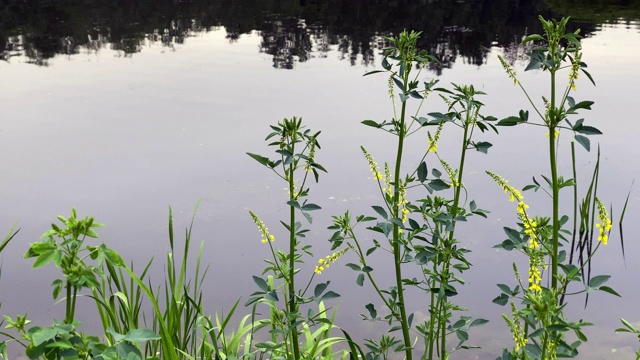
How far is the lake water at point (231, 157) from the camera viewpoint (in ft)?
11.1

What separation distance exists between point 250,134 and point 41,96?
84.2 inches

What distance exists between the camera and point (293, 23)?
10836mm

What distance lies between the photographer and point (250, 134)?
209 inches

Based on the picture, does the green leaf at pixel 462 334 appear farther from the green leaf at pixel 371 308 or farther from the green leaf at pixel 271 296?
the green leaf at pixel 271 296

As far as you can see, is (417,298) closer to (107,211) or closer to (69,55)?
(107,211)

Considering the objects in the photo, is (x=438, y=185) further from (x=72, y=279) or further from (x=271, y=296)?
(x=72, y=279)

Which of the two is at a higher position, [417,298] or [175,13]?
[175,13]

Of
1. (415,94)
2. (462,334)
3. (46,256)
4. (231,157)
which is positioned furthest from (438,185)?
(231,157)

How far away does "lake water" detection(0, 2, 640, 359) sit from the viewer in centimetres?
339

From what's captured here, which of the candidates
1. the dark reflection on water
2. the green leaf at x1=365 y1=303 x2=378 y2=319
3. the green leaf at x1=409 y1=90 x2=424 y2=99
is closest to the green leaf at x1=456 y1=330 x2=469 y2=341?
the green leaf at x1=365 y1=303 x2=378 y2=319

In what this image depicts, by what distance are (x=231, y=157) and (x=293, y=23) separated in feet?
20.5

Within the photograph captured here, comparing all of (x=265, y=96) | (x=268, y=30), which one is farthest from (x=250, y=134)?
(x=268, y=30)

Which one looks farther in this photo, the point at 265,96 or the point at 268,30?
the point at 268,30

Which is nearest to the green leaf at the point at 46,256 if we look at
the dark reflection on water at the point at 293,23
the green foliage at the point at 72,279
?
the green foliage at the point at 72,279
